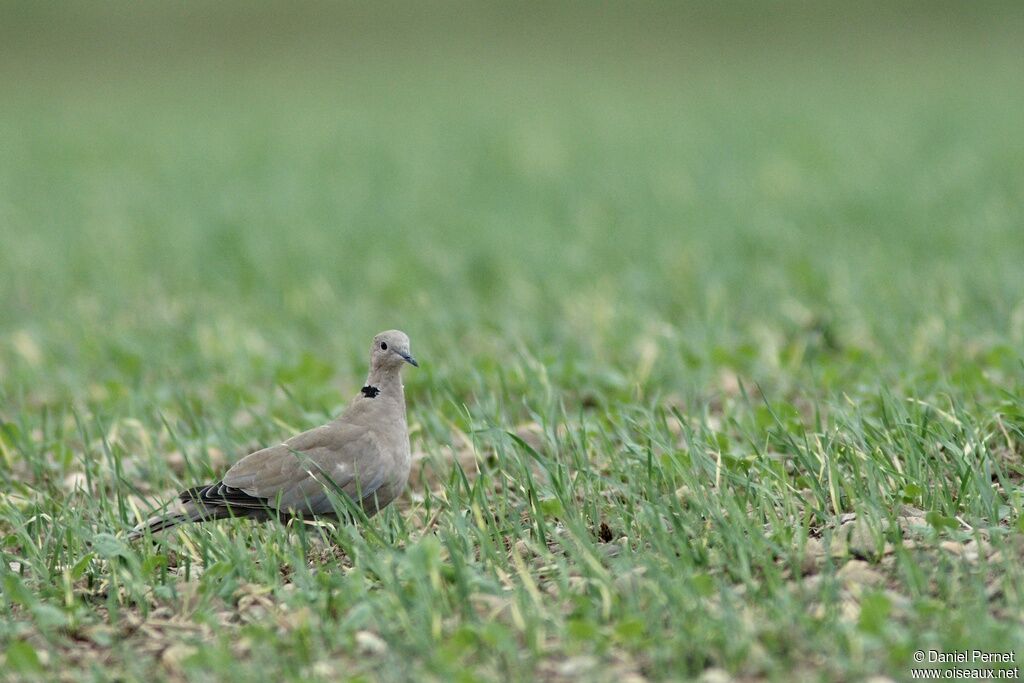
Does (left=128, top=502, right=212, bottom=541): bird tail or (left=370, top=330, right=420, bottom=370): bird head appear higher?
(left=370, top=330, right=420, bottom=370): bird head

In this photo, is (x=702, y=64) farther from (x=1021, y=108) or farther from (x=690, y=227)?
(x=690, y=227)

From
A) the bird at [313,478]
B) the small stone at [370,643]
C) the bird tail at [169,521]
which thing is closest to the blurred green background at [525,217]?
the bird at [313,478]

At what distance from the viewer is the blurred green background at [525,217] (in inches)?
338

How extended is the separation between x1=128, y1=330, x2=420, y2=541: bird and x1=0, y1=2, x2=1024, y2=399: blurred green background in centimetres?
248

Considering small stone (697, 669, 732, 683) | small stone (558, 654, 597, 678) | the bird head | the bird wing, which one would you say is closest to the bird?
the bird wing

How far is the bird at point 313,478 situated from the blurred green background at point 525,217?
2.48 meters

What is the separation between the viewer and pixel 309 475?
16.4ft

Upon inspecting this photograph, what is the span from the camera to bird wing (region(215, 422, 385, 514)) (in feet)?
16.2

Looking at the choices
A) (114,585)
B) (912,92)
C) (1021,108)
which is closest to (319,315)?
(114,585)

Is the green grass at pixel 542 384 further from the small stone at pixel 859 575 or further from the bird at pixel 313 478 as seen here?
the bird at pixel 313 478

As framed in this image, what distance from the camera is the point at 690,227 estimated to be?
12.6 m

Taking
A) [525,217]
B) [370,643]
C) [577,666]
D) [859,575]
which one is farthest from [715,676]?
[525,217]

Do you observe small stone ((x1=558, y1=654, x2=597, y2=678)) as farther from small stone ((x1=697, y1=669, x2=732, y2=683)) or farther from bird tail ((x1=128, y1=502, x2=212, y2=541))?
bird tail ((x1=128, y1=502, x2=212, y2=541))

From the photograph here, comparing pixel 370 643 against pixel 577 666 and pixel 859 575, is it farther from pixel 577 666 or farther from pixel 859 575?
pixel 859 575
